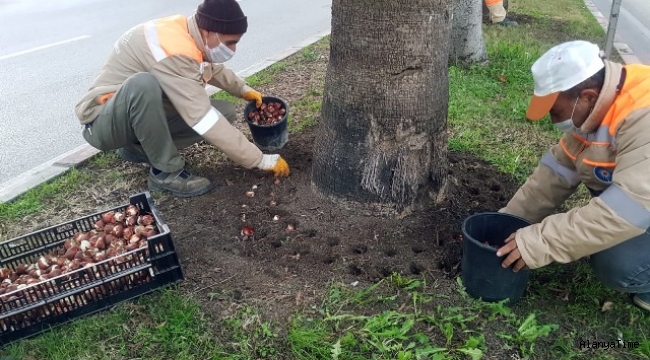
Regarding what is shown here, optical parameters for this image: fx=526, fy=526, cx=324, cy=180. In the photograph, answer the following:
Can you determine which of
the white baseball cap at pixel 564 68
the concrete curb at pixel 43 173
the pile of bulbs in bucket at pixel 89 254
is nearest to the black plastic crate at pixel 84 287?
the pile of bulbs in bucket at pixel 89 254

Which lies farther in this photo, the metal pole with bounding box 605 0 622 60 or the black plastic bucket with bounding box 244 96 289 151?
the metal pole with bounding box 605 0 622 60

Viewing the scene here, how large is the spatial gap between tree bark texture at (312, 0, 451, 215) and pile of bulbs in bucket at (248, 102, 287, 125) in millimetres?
868

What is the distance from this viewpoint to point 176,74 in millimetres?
3107

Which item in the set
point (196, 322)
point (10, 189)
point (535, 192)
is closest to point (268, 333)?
point (196, 322)

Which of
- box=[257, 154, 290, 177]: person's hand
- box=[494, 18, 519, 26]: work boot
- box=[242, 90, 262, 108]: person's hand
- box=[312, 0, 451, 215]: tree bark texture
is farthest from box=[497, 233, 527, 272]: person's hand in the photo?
box=[494, 18, 519, 26]: work boot

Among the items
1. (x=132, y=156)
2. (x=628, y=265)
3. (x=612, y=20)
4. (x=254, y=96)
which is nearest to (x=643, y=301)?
(x=628, y=265)

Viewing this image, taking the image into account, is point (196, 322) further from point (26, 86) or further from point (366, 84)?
point (26, 86)

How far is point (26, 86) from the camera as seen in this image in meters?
6.43

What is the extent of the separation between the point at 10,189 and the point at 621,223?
3.73 meters

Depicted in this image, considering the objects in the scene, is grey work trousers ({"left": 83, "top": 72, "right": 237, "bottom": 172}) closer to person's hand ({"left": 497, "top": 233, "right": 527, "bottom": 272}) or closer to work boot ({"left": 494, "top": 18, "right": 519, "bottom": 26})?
person's hand ({"left": 497, "top": 233, "right": 527, "bottom": 272})

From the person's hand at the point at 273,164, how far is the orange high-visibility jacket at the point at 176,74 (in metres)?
0.05

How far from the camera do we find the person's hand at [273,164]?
3.38m

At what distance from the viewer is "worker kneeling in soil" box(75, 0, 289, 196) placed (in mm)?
3104

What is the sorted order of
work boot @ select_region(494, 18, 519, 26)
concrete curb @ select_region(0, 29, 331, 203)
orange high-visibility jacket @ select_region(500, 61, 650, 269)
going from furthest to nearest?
1. work boot @ select_region(494, 18, 519, 26)
2. concrete curb @ select_region(0, 29, 331, 203)
3. orange high-visibility jacket @ select_region(500, 61, 650, 269)
